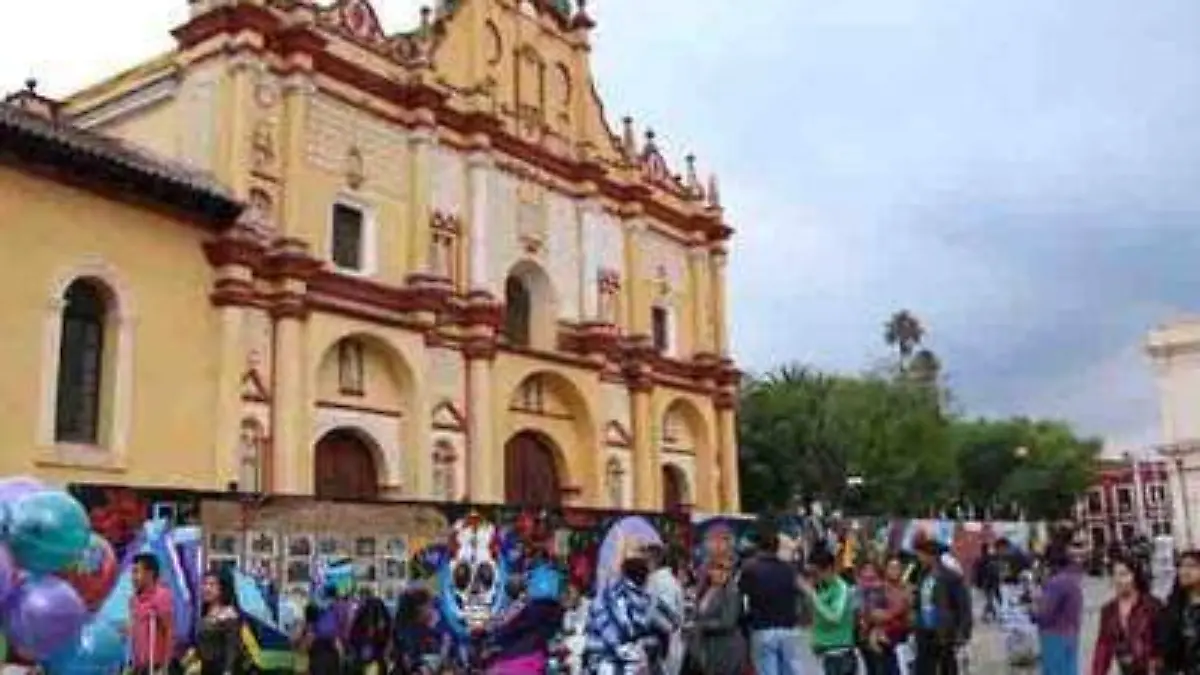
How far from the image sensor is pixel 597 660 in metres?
9.93

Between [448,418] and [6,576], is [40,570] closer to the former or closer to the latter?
[6,576]

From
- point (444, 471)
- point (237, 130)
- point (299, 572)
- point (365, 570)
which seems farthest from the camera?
point (444, 471)

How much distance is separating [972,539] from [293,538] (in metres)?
21.7

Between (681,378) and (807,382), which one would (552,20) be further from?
(807,382)

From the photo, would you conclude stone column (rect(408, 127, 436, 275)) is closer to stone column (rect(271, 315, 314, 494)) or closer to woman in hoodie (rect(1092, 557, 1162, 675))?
stone column (rect(271, 315, 314, 494))

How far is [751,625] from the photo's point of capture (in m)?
10.8

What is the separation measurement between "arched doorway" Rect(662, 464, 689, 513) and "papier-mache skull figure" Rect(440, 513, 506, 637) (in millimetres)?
14370

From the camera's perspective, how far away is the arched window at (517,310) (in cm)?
2867

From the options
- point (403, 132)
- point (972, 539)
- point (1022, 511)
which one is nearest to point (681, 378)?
point (972, 539)

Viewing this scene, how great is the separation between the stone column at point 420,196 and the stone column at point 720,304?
1120 cm

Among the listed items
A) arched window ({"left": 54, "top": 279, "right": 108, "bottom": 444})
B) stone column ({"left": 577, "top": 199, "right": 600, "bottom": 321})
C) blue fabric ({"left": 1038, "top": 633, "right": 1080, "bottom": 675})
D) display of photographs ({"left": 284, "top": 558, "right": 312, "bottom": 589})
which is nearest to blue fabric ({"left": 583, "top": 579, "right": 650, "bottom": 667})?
blue fabric ({"left": 1038, "top": 633, "right": 1080, "bottom": 675})

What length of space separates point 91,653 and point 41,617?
3.58 ft

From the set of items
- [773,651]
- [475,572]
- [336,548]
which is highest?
[336,548]

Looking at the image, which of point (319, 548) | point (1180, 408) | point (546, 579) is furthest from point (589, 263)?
point (1180, 408)
